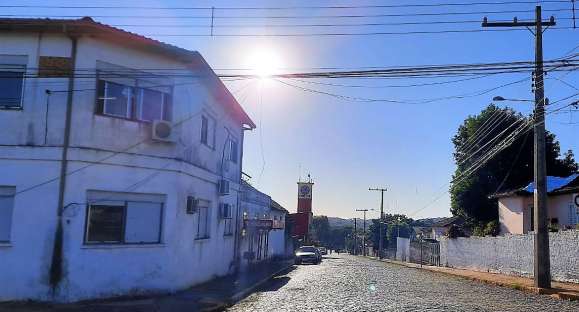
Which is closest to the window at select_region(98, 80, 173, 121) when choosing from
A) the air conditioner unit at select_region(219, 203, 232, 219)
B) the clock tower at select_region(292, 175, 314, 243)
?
the air conditioner unit at select_region(219, 203, 232, 219)

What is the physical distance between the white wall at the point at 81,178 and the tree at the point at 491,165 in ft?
96.3

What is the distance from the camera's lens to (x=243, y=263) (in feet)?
93.8

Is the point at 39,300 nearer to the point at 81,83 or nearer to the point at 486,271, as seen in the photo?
the point at 81,83

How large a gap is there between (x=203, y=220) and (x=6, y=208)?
7065 mm

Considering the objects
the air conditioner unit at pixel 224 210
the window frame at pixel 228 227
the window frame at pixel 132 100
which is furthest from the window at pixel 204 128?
the window frame at pixel 228 227

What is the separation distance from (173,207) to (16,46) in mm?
5912

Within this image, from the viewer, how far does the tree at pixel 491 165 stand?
41844 millimetres

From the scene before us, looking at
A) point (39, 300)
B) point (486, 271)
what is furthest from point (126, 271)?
point (486, 271)

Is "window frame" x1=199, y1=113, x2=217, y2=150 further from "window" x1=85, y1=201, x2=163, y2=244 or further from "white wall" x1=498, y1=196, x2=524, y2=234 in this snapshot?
"white wall" x1=498, y1=196, x2=524, y2=234

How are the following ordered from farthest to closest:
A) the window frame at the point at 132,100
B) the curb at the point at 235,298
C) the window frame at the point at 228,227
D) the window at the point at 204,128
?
the window frame at the point at 228,227, the window at the point at 204,128, the window frame at the point at 132,100, the curb at the point at 235,298

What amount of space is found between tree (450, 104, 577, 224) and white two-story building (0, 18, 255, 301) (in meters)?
29.3

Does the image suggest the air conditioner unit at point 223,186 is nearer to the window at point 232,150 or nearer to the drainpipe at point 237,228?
the window at point 232,150

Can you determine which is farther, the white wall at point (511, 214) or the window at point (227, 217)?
the white wall at point (511, 214)

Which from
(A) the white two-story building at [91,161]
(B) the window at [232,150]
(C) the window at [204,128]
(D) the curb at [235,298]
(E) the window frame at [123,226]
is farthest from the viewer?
(B) the window at [232,150]
